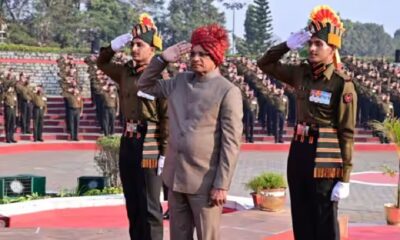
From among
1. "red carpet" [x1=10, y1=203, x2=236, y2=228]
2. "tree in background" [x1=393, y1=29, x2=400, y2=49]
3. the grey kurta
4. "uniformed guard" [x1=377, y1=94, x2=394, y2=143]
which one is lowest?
"red carpet" [x1=10, y1=203, x2=236, y2=228]

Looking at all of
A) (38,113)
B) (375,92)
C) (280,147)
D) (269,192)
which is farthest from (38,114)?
(269,192)

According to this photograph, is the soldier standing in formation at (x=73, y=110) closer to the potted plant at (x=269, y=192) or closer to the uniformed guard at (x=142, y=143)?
the potted plant at (x=269, y=192)

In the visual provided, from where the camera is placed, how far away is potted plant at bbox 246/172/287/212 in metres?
7.85

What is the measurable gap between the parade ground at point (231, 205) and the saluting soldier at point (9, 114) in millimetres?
734

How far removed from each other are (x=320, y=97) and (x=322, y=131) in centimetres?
20

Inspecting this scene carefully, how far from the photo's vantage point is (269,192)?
7.85 m

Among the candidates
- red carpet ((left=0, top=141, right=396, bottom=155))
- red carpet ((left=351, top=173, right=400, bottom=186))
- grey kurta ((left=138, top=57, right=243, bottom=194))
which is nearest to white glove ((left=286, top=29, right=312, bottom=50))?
grey kurta ((left=138, top=57, right=243, bottom=194))

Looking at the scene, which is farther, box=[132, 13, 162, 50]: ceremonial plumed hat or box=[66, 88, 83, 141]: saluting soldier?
box=[66, 88, 83, 141]: saluting soldier

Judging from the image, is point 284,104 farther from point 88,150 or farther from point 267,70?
point 267,70

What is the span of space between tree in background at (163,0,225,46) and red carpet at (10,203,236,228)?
180ft

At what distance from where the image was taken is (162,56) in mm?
4281

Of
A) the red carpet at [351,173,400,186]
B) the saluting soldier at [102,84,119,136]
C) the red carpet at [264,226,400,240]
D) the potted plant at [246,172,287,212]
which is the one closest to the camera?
the red carpet at [264,226,400,240]

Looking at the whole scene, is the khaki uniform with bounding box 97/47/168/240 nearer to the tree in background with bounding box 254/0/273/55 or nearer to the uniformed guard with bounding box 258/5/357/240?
the uniformed guard with bounding box 258/5/357/240

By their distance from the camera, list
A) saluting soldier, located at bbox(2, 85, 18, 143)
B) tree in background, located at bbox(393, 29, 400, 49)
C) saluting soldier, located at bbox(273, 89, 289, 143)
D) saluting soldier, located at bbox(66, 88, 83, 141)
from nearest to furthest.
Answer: saluting soldier, located at bbox(2, 85, 18, 143)
saluting soldier, located at bbox(66, 88, 83, 141)
saluting soldier, located at bbox(273, 89, 289, 143)
tree in background, located at bbox(393, 29, 400, 49)
